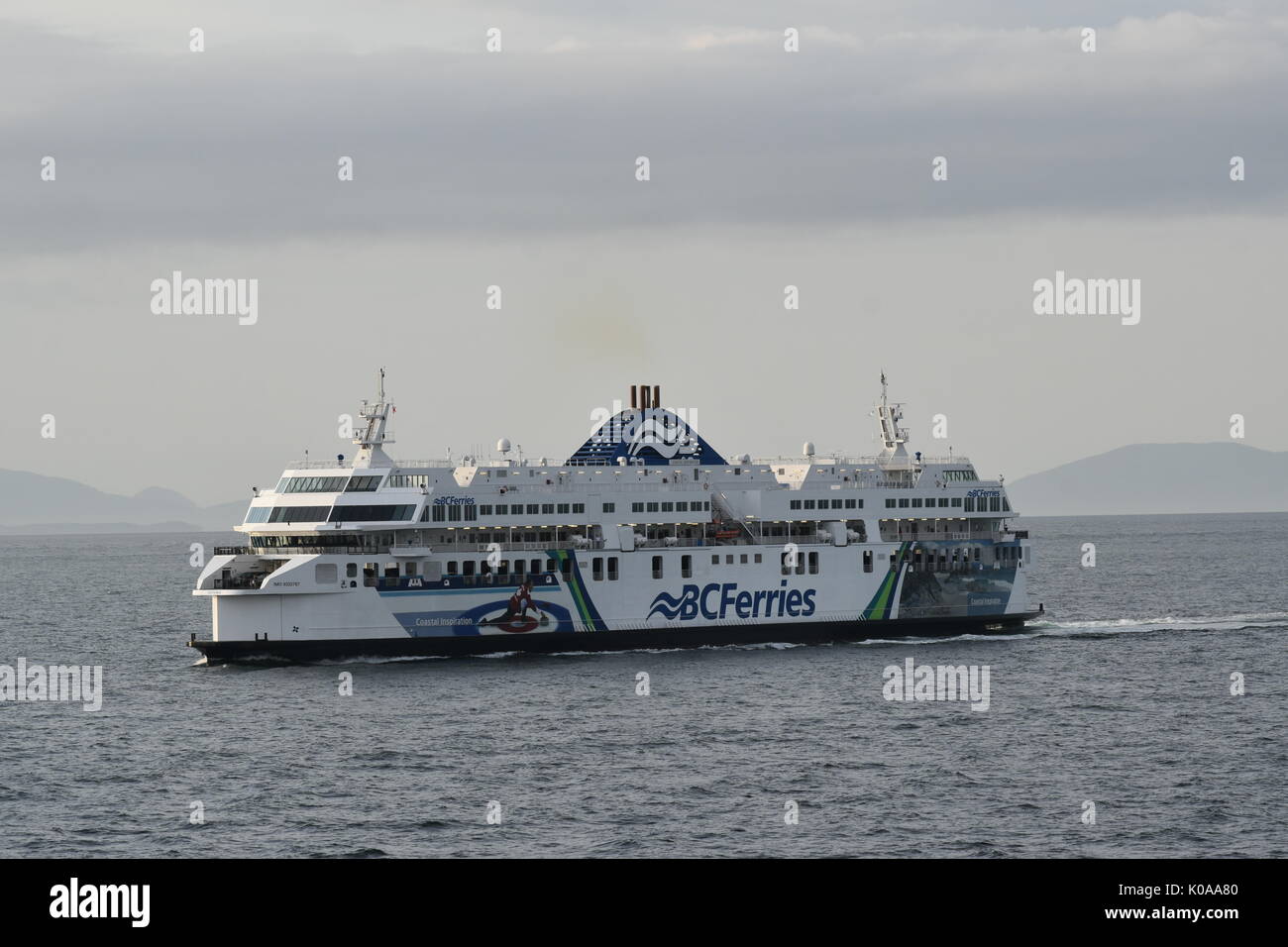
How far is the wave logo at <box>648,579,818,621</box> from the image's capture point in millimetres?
62781

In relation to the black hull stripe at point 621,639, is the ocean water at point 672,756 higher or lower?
lower

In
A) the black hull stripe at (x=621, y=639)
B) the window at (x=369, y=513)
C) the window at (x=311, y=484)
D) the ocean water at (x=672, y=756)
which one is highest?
the window at (x=311, y=484)

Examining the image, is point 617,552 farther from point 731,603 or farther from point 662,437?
point 662,437

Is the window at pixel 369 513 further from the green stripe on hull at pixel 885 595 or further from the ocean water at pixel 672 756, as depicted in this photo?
the green stripe on hull at pixel 885 595

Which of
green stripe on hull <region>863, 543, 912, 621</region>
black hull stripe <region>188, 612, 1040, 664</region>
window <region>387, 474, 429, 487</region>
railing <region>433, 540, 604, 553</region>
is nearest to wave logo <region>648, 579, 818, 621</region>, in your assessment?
black hull stripe <region>188, 612, 1040, 664</region>

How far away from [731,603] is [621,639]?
495cm

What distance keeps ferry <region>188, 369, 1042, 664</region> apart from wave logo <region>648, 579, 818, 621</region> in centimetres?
8

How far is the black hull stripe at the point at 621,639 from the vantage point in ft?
186

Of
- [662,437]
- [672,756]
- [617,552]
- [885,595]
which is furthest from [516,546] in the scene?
[672,756]

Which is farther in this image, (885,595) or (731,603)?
(885,595)

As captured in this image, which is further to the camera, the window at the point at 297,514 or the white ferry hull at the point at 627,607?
the window at the point at 297,514

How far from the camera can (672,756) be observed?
1647 inches

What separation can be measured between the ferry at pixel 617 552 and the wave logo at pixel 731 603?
85 millimetres

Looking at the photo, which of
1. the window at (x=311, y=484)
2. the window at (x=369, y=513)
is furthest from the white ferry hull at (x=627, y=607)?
the window at (x=311, y=484)
